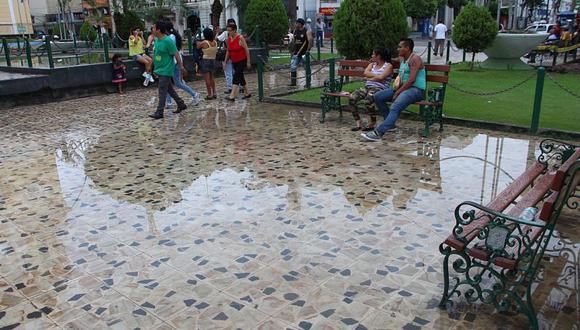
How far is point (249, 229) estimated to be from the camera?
16.2 ft

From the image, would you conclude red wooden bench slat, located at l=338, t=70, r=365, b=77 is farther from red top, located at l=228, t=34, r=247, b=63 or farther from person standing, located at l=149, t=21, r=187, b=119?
person standing, located at l=149, t=21, r=187, b=119

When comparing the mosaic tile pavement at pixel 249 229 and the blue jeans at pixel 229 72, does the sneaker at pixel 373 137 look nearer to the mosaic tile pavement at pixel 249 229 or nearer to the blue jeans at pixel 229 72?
the mosaic tile pavement at pixel 249 229

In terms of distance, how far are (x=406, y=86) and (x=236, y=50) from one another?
5047 millimetres

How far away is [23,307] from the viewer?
3.74m

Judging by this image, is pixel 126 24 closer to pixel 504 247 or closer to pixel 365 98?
pixel 365 98

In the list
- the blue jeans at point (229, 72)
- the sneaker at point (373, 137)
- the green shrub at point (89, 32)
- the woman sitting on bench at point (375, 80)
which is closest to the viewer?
the sneaker at point (373, 137)

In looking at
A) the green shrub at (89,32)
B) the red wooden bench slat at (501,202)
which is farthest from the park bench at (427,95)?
the green shrub at (89,32)

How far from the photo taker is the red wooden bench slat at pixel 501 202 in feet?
11.3

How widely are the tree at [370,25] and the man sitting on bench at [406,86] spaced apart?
3139mm

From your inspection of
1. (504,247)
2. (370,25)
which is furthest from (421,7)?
(504,247)

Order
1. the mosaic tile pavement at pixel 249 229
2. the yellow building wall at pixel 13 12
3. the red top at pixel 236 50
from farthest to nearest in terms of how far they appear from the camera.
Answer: the yellow building wall at pixel 13 12 < the red top at pixel 236 50 < the mosaic tile pavement at pixel 249 229

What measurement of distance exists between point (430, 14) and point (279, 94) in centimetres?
3881

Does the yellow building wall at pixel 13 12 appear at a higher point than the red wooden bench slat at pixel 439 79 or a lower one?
higher

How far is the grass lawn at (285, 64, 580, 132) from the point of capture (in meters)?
9.06
